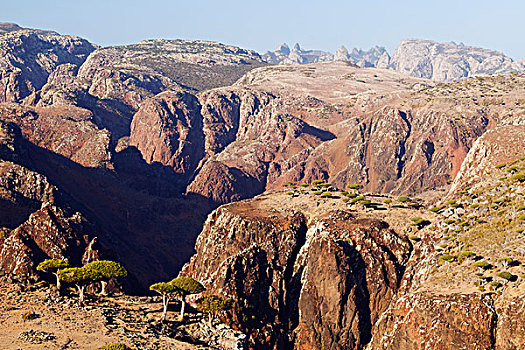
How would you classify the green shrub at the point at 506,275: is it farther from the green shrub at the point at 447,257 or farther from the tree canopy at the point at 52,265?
the tree canopy at the point at 52,265

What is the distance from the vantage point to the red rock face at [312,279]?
9250cm

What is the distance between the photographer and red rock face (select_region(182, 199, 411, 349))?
9250cm

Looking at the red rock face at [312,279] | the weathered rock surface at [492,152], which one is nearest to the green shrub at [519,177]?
the weathered rock surface at [492,152]

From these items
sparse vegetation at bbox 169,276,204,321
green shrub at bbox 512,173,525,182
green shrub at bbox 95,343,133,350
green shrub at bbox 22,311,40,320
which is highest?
green shrub at bbox 512,173,525,182

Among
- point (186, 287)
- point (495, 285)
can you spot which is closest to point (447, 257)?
point (495, 285)

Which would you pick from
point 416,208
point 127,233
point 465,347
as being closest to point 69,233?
point 127,233

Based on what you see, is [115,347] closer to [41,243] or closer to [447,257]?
[41,243]

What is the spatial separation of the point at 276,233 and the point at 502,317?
151ft

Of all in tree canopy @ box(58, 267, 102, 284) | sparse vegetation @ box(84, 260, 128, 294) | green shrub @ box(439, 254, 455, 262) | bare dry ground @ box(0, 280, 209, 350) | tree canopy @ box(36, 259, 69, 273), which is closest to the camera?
bare dry ground @ box(0, 280, 209, 350)

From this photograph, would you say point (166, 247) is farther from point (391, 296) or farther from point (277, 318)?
point (391, 296)

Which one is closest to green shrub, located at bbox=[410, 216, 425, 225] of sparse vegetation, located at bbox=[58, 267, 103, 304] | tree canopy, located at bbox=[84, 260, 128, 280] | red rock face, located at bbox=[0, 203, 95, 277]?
tree canopy, located at bbox=[84, 260, 128, 280]

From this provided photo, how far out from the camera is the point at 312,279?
95312 mm

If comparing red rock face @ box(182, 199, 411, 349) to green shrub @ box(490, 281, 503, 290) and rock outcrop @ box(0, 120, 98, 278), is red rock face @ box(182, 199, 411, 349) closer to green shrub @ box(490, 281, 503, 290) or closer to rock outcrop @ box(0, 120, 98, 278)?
green shrub @ box(490, 281, 503, 290)

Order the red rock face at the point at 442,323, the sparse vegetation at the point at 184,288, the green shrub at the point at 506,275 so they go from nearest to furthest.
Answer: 1. the red rock face at the point at 442,323
2. the green shrub at the point at 506,275
3. the sparse vegetation at the point at 184,288
